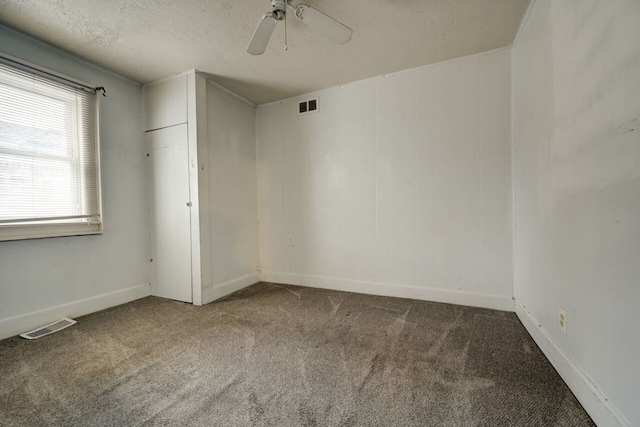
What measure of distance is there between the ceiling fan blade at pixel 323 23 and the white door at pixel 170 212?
1757 millimetres

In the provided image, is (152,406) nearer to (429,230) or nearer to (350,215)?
(350,215)

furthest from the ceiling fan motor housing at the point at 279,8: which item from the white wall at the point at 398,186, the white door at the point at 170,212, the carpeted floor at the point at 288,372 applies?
the carpeted floor at the point at 288,372

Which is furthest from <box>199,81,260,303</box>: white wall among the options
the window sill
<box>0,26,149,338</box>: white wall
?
the window sill

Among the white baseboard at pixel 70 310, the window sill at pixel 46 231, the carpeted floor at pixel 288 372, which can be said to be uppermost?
the window sill at pixel 46 231

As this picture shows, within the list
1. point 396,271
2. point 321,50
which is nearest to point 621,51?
point 321,50

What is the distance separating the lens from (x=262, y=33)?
5.79ft

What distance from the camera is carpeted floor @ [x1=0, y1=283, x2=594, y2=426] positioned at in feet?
4.02

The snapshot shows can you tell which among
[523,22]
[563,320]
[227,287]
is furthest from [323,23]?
[227,287]

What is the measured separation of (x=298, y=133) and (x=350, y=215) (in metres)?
1.25

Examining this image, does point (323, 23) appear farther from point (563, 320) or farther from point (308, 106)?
point (563, 320)

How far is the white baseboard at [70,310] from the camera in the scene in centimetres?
204

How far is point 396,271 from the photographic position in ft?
9.35

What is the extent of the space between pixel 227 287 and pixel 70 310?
136 cm

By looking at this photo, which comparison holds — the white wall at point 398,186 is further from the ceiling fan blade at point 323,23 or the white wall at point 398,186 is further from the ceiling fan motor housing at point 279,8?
the ceiling fan motor housing at point 279,8
